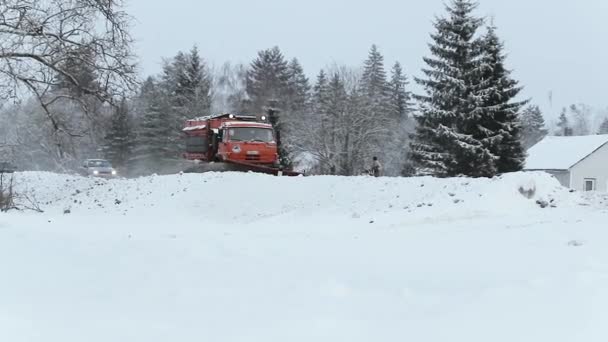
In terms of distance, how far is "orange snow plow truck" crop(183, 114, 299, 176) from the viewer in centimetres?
2397

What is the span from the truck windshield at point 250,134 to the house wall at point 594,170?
24049 millimetres

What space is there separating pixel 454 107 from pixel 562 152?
12.6 meters

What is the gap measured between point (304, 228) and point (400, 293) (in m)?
7.38

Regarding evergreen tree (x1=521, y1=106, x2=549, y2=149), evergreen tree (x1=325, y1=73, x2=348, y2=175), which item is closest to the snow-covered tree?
evergreen tree (x1=521, y1=106, x2=549, y2=149)

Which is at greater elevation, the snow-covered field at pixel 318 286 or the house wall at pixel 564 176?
the house wall at pixel 564 176

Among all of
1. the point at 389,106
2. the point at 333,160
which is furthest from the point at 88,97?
the point at 389,106

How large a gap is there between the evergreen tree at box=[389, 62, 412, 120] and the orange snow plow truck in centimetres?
4726

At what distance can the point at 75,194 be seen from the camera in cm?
2111

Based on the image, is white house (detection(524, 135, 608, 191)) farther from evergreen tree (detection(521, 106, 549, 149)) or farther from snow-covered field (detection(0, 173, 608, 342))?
evergreen tree (detection(521, 106, 549, 149))

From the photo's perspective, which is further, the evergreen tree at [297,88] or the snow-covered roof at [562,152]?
the evergreen tree at [297,88]

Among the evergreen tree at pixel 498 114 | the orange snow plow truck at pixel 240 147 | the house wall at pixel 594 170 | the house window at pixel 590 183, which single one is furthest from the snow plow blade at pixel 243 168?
the house window at pixel 590 183

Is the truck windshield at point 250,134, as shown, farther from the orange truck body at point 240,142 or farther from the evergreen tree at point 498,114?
the evergreen tree at point 498,114

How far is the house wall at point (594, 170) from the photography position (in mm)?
40438

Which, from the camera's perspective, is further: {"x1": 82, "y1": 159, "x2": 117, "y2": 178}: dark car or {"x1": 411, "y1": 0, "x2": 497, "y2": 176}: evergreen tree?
{"x1": 82, "y1": 159, "x2": 117, "y2": 178}: dark car
